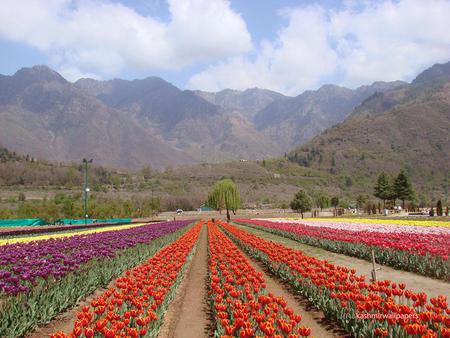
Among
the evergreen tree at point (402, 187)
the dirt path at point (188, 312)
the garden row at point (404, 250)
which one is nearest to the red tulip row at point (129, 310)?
the dirt path at point (188, 312)

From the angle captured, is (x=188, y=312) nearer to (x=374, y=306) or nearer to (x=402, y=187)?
(x=374, y=306)

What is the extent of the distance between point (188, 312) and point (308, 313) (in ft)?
8.80

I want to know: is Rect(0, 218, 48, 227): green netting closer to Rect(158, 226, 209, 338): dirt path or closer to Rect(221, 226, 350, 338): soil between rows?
Rect(158, 226, 209, 338): dirt path

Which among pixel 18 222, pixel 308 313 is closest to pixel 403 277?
pixel 308 313

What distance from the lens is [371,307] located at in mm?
6785

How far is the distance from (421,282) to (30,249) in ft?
41.6

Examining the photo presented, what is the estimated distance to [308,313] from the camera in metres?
9.09

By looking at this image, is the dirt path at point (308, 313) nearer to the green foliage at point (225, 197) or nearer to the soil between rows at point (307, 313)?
the soil between rows at point (307, 313)

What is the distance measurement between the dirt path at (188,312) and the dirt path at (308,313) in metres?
1.99

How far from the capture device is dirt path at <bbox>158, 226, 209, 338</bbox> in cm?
809

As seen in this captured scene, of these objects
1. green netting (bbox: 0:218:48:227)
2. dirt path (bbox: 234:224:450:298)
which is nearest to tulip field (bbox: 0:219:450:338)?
dirt path (bbox: 234:224:450:298)

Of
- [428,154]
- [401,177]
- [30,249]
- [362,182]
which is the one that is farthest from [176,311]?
A: [428,154]

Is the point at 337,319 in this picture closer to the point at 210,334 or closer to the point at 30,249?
the point at 210,334

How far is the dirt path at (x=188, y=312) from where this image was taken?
26.5ft
